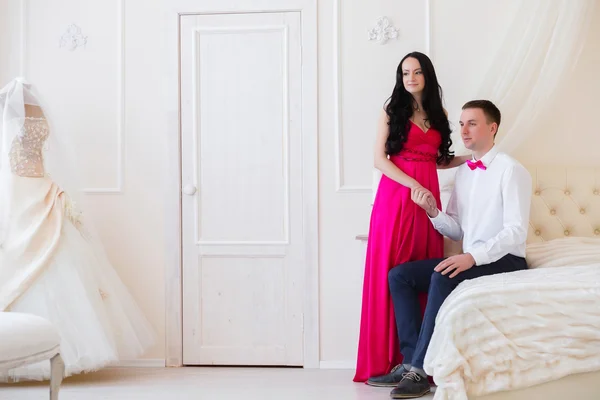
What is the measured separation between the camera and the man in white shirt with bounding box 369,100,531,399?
3020mm

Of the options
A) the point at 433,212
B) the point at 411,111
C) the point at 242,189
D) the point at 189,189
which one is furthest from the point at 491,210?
the point at 189,189

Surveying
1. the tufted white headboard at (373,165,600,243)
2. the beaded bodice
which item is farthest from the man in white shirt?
the beaded bodice

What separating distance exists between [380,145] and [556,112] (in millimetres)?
1059

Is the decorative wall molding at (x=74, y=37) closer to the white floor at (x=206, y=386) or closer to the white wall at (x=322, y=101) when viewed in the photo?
the white wall at (x=322, y=101)

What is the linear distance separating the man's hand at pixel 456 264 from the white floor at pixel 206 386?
1.88 feet

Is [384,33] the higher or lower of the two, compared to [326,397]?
higher

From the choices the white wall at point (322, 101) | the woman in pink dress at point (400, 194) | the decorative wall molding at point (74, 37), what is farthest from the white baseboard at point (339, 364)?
the decorative wall molding at point (74, 37)

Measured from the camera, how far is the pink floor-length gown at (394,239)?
3.48 m

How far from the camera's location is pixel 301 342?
13.6ft

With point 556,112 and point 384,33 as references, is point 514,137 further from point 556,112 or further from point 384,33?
point 384,33

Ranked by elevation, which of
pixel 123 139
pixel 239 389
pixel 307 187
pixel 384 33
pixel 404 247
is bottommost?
pixel 239 389

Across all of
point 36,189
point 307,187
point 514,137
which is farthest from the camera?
point 307,187

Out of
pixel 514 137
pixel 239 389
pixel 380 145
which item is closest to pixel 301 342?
pixel 239 389

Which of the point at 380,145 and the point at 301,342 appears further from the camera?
the point at 301,342
